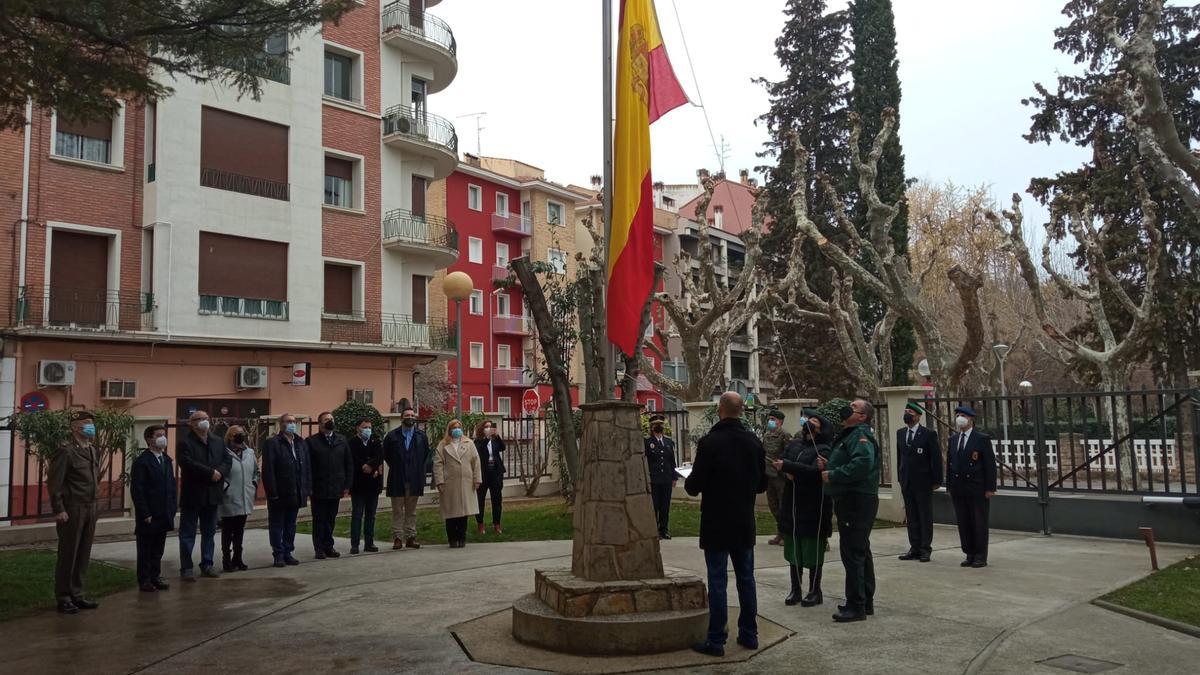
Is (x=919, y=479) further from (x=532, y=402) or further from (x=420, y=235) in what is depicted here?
(x=420, y=235)

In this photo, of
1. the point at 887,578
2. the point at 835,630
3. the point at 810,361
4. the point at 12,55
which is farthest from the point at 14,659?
the point at 810,361

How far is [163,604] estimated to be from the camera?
8.69m

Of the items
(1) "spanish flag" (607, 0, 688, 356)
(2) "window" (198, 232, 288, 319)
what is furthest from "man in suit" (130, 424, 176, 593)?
(2) "window" (198, 232, 288, 319)

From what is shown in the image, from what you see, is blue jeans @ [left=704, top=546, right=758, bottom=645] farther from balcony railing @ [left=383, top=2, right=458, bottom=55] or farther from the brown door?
balcony railing @ [left=383, top=2, right=458, bottom=55]

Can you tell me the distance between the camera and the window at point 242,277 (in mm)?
23844

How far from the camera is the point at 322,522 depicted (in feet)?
38.3

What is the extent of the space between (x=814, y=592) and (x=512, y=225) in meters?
42.2

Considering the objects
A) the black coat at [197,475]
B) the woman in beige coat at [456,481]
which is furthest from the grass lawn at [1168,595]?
the black coat at [197,475]

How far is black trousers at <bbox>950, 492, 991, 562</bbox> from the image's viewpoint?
1035 cm

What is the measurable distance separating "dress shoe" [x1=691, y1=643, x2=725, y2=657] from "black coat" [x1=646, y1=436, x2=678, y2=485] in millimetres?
6381

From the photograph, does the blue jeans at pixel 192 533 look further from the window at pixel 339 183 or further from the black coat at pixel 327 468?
the window at pixel 339 183

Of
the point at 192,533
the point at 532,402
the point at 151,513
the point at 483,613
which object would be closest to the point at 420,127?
the point at 532,402

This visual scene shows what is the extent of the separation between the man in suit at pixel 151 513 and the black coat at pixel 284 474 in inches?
58.4

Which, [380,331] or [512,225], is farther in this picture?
[512,225]
